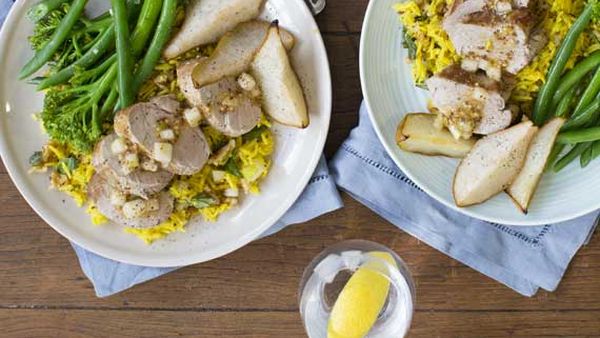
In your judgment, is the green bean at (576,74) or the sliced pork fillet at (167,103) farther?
the sliced pork fillet at (167,103)

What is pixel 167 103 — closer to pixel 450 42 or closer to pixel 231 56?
pixel 231 56

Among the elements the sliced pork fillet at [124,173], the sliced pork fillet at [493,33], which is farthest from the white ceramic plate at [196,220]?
the sliced pork fillet at [493,33]

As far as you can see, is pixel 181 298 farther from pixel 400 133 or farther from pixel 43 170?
pixel 400 133

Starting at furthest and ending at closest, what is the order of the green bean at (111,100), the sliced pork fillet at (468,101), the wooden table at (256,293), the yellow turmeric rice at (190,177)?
the wooden table at (256,293) → the yellow turmeric rice at (190,177) → the green bean at (111,100) → the sliced pork fillet at (468,101)

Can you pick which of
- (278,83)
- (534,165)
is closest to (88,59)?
(278,83)

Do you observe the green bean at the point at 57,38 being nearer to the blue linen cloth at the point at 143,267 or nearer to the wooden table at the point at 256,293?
the wooden table at the point at 256,293

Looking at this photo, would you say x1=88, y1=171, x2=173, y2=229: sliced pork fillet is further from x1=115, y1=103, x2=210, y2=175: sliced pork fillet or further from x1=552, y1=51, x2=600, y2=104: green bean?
x1=552, y1=51, x2=600, y2=104: green bean
